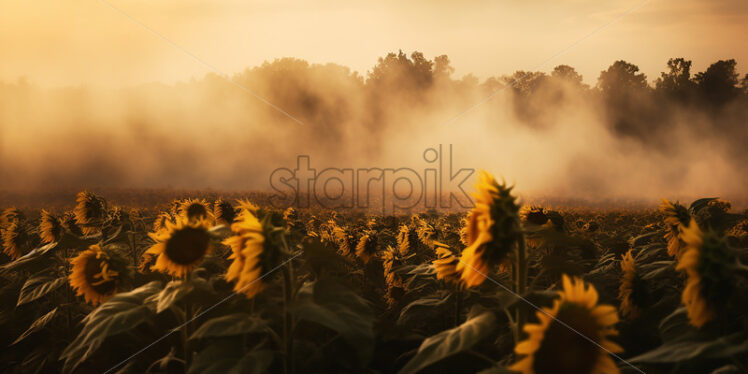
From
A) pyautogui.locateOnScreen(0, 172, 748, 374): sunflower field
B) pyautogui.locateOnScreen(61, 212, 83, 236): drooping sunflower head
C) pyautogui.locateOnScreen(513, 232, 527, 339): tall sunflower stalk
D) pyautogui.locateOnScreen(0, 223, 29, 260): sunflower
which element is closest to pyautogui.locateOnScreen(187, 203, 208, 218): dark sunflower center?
pyautogui.locateOnScreen(0, 172, 748, 374): sunflower field

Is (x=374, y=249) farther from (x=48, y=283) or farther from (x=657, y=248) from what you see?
(x=48, y=283)

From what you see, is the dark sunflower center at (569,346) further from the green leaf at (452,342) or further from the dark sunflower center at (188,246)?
the dark sunflower center at (188,246)

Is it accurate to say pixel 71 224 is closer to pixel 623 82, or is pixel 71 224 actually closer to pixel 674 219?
pixel 674 219

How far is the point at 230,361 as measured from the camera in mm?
1541

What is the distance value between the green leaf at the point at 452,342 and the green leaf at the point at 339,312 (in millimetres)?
265

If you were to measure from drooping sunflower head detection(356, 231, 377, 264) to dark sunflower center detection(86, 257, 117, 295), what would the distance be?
1906mm

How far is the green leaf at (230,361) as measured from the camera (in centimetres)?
147

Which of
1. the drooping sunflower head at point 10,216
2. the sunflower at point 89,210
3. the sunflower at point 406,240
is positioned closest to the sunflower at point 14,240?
the sunflower at point 89,210

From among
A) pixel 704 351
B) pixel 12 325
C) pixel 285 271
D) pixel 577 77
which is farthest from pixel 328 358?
pixel 577 77

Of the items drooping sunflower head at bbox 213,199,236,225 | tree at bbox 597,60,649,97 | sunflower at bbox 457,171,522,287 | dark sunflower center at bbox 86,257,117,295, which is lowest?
dark sunflower center at bbox 86,257,117,295

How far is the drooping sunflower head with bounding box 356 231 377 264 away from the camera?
3674 millimetres

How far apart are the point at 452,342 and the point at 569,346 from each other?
0.36 metres

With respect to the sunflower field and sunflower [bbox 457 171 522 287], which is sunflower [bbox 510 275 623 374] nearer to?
the sunflower field

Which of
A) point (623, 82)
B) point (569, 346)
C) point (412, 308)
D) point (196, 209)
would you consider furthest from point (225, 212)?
point (623, 82)
